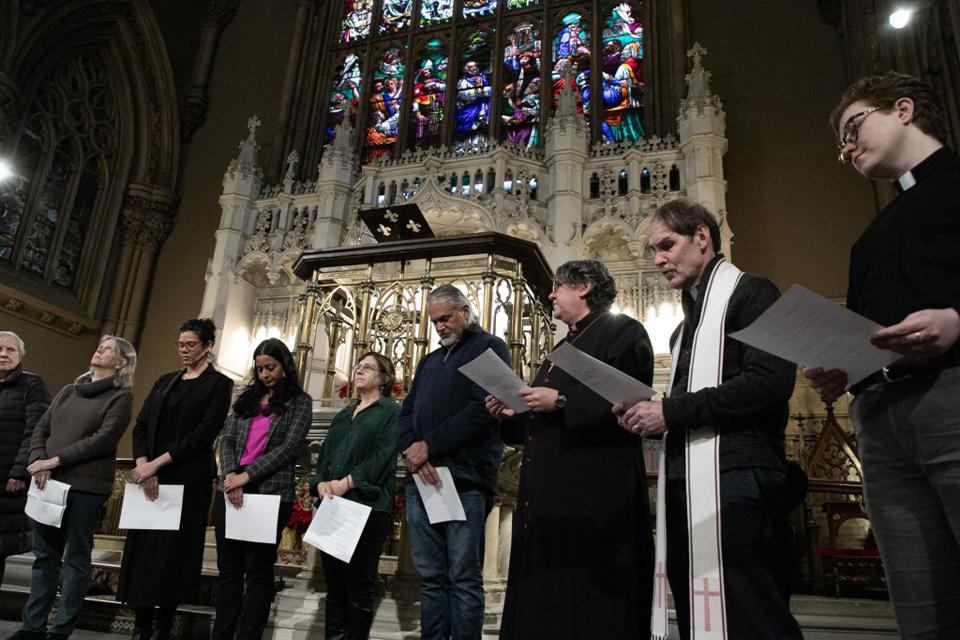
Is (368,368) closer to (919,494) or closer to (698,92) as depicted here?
(919,494)

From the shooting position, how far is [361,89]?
10539mm

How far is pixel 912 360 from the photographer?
1243mm

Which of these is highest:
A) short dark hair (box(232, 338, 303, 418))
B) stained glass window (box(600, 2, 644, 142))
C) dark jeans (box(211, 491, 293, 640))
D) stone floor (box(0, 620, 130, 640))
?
stained glass window (box(600, 2, 644, 142))

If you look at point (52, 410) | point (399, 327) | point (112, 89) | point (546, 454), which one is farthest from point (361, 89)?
point (546, 454)

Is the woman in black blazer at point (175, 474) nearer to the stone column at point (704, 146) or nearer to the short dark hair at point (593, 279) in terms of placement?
the short dark hair at point (593, 279)

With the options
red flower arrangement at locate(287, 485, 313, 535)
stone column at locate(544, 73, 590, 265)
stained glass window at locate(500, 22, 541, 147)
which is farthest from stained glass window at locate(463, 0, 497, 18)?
red flower arrangement at locate(287, 485, 313, 535)

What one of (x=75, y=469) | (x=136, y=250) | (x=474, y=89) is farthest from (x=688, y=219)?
(x=136, y=250)

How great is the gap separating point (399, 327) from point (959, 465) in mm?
4025

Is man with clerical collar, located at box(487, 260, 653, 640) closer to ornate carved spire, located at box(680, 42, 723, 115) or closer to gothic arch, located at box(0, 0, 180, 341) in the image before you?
ornate carved spire, located at box(680, 42, 723, 115)

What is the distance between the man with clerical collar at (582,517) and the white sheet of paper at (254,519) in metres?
1.08

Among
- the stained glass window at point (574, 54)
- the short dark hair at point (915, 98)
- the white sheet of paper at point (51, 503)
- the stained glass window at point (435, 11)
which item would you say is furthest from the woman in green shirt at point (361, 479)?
the stained glass window at point (435, 11)

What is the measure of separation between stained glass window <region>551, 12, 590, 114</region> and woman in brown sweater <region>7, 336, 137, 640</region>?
7482 mm

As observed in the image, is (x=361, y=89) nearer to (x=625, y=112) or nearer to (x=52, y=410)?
(x=625, y=112)

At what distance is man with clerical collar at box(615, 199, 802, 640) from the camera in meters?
1.44
